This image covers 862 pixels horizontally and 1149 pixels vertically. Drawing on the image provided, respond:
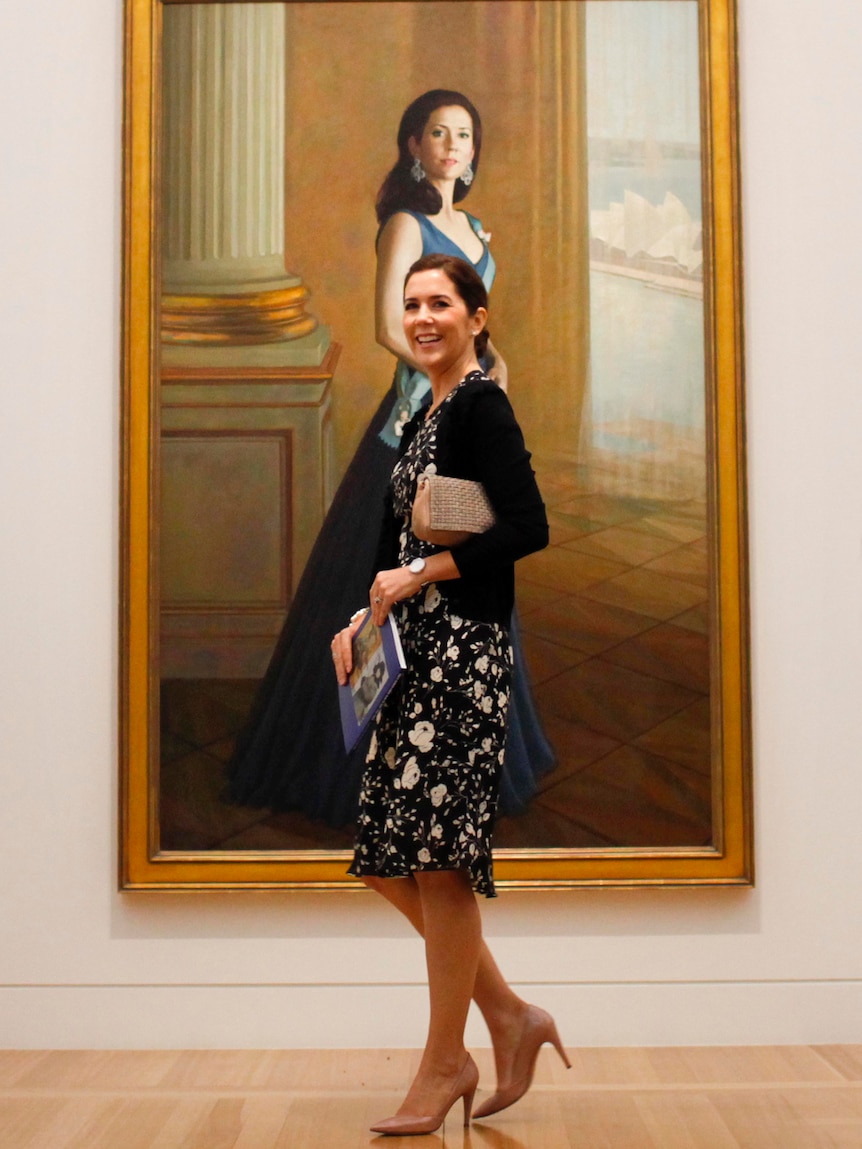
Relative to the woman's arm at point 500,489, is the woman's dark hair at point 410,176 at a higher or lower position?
Result: higher

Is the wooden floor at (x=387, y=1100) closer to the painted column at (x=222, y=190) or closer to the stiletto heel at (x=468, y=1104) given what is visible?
the stiletto heel at (x=468, y=1104)

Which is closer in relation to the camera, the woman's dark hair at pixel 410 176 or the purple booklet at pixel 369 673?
the purple booklet at pixel 369 673

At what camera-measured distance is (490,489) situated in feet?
8.71

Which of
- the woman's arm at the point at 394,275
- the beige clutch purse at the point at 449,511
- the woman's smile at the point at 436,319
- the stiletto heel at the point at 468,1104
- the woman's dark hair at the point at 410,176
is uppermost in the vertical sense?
the woman's dark hair at the point at 410,176

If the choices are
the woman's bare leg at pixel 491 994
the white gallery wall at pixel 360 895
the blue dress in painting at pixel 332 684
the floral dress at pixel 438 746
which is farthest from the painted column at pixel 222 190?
the woman's bare leg at pixel 491 994

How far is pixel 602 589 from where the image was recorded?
3.60 metres

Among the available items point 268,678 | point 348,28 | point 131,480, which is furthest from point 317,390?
point 348,28

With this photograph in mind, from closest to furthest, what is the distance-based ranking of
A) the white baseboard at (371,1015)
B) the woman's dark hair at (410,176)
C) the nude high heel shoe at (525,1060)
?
1. the nude high heel shoe at (525,1060)
2. the white baseboard at (371,1015)
3. the woman's dark hair at (410,176)

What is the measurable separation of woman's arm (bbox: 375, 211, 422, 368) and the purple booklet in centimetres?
114

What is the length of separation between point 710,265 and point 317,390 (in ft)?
4.13

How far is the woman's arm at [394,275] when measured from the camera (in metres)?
3.62

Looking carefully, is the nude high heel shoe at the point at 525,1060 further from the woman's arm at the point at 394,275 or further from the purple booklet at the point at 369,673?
the woman's arm at the point at 394,275

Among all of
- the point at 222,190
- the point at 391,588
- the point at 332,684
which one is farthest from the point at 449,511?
the point at 222,190

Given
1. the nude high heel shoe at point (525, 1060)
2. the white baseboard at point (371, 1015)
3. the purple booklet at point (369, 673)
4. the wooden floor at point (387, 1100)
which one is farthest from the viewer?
the white baseboard at point (371, 1015)
